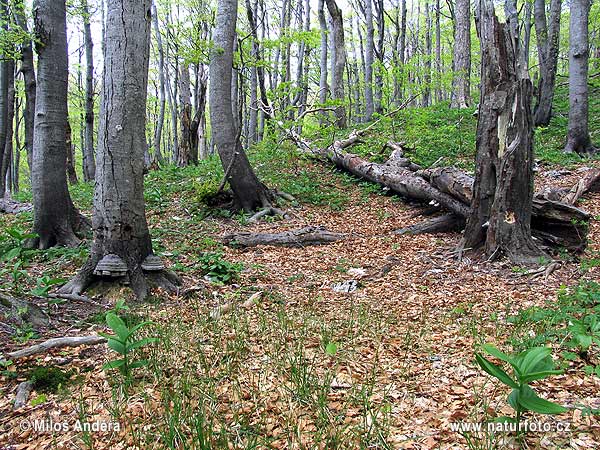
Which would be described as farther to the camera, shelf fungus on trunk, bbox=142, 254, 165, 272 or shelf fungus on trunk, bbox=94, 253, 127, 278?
shelf fungus on trunk, bbox=142, 254, 165, 272

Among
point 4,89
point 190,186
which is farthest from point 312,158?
point 4,89

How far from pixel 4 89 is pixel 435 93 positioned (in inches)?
1314

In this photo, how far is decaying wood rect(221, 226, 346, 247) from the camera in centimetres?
677

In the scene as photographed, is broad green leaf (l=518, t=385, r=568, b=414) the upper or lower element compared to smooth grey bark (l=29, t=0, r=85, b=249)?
lower

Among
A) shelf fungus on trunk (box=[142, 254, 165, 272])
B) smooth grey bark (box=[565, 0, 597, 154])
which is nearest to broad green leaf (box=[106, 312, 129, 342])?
shelf fungus on trunk (box=[142, 254, 165, 272])

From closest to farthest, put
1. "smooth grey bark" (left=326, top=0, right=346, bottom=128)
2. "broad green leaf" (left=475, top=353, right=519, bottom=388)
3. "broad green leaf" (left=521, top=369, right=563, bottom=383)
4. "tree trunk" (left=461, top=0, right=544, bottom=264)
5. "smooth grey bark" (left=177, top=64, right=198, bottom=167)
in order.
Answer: "broad green leaf" (left=521, top=369, right=563, bottom=383)
"broad green leaf" (left=475, top=353, right=519, bottom=388)
"tree trunk" (left=461, top=0, right=544, bottom=264)
"smooth grey bark" (left=177, top=64, right=198, bottom=167)
"smooth grey bark" (left=326, top=0, right=346, bottom=128)

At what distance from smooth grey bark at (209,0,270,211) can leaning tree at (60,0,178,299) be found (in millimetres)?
3832

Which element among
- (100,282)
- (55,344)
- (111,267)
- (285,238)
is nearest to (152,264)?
(111,267)

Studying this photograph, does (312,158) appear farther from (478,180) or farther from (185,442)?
(185,442)

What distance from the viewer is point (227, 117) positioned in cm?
824

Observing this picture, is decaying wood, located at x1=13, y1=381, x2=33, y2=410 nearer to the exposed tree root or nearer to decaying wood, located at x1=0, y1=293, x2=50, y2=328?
decaying wood, located at x1=0, y1=293, x2=50, y2=328

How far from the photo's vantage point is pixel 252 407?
2.30 metres

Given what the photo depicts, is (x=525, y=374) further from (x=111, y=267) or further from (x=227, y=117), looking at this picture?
(x=227, y=117)

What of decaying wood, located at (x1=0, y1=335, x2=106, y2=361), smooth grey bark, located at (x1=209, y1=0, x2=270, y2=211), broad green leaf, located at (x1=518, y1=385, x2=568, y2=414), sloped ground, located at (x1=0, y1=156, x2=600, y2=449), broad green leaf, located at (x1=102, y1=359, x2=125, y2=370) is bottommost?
sloped ground, located at (x1=0, y1=156, x2=600, y2=449)
